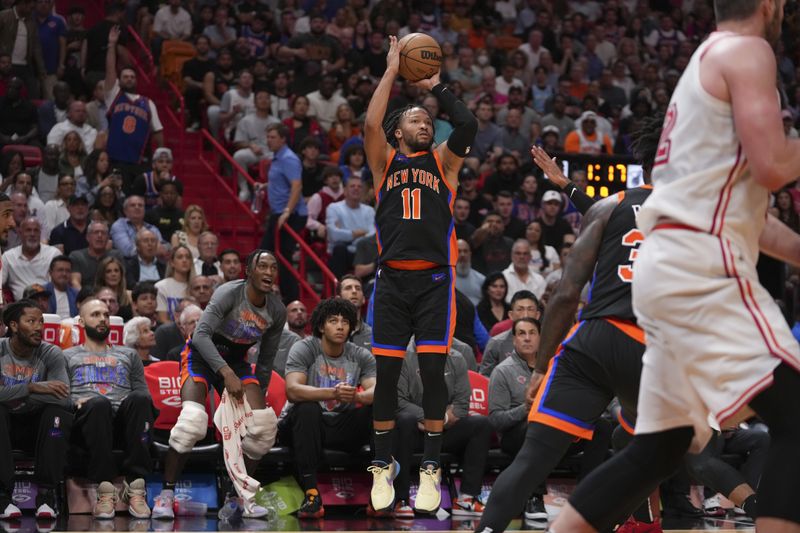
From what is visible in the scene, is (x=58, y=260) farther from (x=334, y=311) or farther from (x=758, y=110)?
(x=758, y=110)

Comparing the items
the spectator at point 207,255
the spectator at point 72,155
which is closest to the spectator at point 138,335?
the spectator at point 207,255

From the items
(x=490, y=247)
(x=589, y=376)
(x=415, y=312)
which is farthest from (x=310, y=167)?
(x=589, y=376)

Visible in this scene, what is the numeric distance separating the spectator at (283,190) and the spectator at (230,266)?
1816mm

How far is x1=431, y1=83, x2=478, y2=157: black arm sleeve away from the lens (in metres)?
7.77

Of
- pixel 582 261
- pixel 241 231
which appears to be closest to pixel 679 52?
pixel 241 231

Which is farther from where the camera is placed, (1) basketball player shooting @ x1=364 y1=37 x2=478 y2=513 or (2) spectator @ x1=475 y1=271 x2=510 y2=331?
(2) spectator @ x1=475 y1=271 x2=510 y2=331

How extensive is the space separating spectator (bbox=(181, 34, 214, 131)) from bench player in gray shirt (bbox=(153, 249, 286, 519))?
8566mm

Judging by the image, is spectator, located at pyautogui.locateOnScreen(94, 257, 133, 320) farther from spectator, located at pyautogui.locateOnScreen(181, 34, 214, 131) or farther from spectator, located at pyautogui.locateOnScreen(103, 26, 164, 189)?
spectator, located at pyautogui.locateOnScreen(181, 34, 214, 131)

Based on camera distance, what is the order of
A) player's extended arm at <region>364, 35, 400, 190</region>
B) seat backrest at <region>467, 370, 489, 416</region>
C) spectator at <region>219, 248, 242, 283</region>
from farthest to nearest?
spectator at <region>219, 248, 242, 283</region> < seat backrest at <region>467, 370, 489, 416</region> < player's extended arm at <region>364, 35, 400, 190</region>

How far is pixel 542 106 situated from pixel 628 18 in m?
4.24

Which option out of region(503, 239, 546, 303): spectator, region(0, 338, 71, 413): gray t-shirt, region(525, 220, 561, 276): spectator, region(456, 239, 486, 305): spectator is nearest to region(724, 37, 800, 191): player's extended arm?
region(0, 338, 71, 413): gray t-shirt

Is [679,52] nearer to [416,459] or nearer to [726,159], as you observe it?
[416,459]

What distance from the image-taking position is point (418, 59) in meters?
7.75

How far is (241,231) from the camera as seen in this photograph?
50.0 ft
